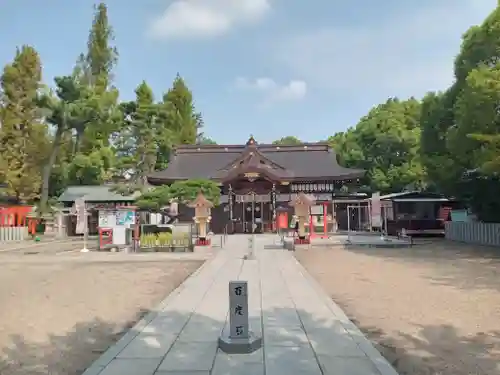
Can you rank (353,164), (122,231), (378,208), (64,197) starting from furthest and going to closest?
(353,164) → (64,197) → (378,208) → (122,231)

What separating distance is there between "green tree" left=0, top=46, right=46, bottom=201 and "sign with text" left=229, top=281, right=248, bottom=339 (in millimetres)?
28241

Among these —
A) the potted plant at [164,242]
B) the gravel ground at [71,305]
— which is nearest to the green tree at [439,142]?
the gravel ground at [71,305]

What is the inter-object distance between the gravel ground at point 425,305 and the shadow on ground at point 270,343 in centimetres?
1

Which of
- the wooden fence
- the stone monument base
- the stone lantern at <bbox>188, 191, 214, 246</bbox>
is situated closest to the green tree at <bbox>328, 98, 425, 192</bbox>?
the wooden fence

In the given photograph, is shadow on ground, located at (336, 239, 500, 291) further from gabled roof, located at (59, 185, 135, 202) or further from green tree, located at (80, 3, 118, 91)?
green tree, located at (80, 3, 118, 91)

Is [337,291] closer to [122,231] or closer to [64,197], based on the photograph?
[122,231]

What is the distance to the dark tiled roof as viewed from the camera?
34.5 meters

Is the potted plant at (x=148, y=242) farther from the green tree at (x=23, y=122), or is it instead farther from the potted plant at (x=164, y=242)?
the green tree at (x=23, y=122)

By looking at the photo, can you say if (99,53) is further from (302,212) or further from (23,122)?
(302,212)

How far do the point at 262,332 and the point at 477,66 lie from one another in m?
14.6

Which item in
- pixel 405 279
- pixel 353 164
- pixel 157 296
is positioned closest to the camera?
pixel 157 296

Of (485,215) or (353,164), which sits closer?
(485,215)

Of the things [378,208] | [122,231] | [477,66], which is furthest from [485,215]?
[122,231]

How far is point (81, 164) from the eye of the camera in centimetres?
3447
